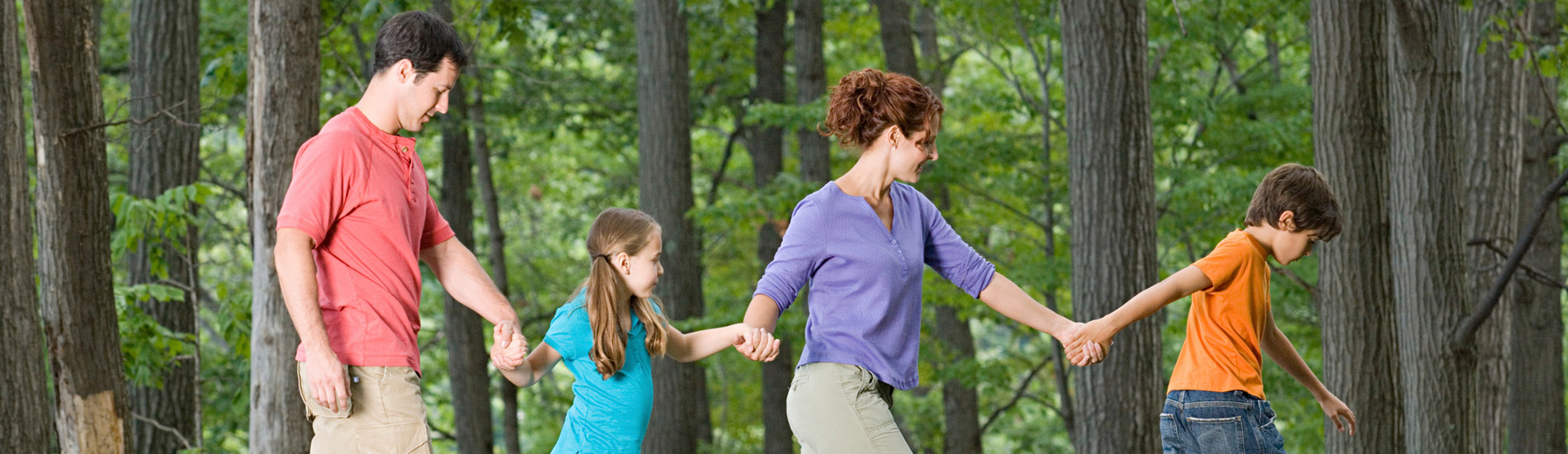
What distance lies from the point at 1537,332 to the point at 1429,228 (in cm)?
516

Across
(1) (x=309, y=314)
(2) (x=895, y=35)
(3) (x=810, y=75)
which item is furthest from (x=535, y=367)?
(2) (x=895, y=35)

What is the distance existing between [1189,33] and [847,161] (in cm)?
570

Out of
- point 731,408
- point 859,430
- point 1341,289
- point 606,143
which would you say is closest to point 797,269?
point 859,430

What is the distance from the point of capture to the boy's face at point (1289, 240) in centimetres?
383

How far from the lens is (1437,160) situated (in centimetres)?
708

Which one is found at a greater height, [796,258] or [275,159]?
[275,159]

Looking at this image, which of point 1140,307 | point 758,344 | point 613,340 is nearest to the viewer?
point 758,344

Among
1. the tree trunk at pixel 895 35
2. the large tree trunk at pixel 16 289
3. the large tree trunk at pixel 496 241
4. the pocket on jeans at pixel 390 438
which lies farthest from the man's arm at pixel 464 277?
the large tree trunk at pixel 496 241

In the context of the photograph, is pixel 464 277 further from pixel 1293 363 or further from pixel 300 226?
pixel 1293 363

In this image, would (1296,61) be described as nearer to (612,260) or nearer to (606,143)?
(606,143)

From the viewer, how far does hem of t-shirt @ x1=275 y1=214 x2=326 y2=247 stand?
9.35ft

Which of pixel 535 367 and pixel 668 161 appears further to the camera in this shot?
pixel 668 161

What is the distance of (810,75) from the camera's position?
44.4 ft

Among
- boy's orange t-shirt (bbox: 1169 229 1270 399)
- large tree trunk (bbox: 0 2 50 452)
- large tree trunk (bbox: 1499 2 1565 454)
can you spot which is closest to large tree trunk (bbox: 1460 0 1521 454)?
large tree trunk (bbox: 1499 2 1565 454)
